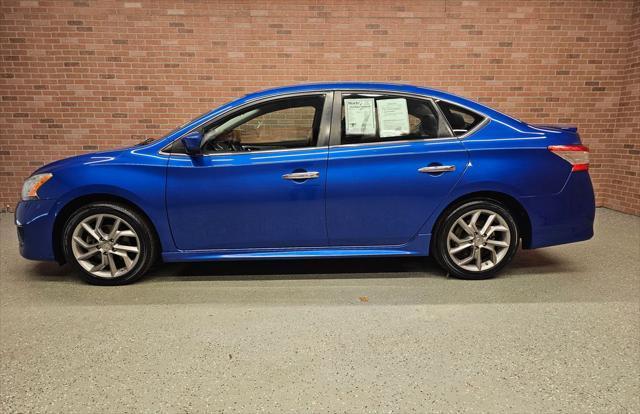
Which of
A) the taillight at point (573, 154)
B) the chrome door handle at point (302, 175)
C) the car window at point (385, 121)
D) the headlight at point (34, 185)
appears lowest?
the headlight at point (34, 185)

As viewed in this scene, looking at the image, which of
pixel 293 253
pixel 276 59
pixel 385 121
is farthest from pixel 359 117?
pixel 276 59

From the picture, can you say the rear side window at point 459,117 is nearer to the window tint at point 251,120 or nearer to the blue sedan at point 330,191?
the blue sedan at point 330,191

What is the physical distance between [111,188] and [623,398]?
3350mm

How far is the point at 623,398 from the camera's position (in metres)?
1.74

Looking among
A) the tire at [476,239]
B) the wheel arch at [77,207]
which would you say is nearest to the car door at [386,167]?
the tire at [476,239]

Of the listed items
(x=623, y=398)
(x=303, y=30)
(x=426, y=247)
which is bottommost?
(x=623, y=398)

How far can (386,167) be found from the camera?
283cm

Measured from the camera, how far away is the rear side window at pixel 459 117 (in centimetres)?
297

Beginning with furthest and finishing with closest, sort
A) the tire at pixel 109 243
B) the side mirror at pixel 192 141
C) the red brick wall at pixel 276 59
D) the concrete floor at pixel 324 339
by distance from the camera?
the red brick wall at pixel 276 59, the tire at pixel 109 243, the side mirror at pixel 192 141, the concrete floor at pixel 324 339

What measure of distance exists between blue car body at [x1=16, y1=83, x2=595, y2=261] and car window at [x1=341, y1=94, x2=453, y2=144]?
0.07m

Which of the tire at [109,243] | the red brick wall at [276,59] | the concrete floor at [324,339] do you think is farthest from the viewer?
the red brick wall at [276,59]

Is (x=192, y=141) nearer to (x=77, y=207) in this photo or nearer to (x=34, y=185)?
(x=77, y=207)

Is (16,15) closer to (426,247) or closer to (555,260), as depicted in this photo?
(426,247)

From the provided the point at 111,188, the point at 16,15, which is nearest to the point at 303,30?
the point at 111,188
